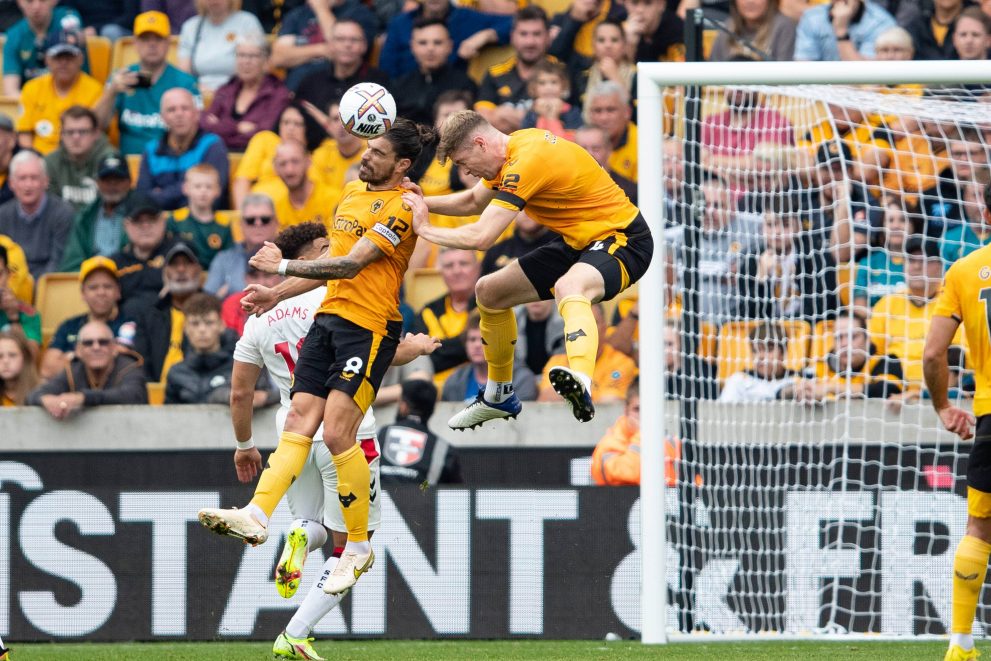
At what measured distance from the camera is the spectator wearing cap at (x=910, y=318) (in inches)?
434

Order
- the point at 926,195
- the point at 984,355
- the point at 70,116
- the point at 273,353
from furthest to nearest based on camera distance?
the point at 70,116 < the point at 926,195 < the point at 273,353 < the point at 984,355

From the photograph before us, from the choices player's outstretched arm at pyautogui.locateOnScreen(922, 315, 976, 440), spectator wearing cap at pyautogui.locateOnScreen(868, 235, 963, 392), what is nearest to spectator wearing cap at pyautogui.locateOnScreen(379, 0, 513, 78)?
spectator wearing cap at pyautogui.locateOnScreen(868, 235, 963, 392)

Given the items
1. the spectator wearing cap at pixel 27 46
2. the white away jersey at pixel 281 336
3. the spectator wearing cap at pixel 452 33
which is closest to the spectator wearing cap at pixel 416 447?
the white away jersey at pixel 281 336

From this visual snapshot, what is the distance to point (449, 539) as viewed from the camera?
10672 millimetres

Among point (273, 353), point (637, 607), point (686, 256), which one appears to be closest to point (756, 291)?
point (686, 256)

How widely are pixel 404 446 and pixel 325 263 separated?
3.35m

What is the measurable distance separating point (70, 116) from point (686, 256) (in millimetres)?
6843

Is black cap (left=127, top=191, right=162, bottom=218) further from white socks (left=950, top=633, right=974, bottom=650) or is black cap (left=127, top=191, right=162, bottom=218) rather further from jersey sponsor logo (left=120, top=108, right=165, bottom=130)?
white socks (left=950, top=633, right=974, bottom=650)

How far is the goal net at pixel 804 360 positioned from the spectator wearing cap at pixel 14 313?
5400 millimetres

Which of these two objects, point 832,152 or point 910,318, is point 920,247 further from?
point 832,152

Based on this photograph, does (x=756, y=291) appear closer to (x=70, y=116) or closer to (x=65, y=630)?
(x=65, y=630)

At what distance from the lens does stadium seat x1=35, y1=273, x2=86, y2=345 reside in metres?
13.5

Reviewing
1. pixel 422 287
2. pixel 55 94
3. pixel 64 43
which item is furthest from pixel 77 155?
pixel 422 287

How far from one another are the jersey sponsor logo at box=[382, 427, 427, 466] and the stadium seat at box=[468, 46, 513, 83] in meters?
5.14
